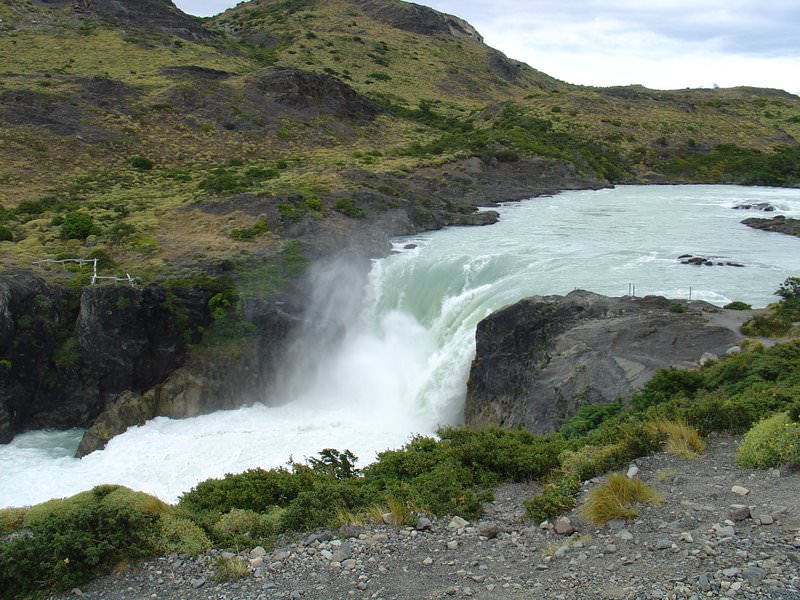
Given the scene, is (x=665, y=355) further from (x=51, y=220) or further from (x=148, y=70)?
(x=148, y=70)

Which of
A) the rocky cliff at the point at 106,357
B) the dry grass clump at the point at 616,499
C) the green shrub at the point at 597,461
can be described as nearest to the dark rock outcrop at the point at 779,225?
the rocky cliff at the point at 106,357

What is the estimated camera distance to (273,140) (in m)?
57.8

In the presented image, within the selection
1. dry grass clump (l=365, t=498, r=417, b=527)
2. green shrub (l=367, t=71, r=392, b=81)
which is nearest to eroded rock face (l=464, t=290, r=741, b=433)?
dry grass clump (l=365, t=498, r=417, b=527)

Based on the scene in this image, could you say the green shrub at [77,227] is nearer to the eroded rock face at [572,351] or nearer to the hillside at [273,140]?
the hillside at [273,140]

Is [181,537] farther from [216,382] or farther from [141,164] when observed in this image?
[141,164]

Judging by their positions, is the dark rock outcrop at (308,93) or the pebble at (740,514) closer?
the pebble at (740,514)

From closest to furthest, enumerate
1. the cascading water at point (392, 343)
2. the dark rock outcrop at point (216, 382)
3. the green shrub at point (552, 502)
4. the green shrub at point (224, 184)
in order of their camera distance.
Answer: the green shrub at point (552, 502) < the cascading water at point (392, 343) < the dark rock outcrop at point (216, 382) < the green shrub at point (224, 184)

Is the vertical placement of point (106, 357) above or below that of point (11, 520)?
below

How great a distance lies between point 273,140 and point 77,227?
82.7ft

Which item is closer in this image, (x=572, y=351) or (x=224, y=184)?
(x=572, y=351)

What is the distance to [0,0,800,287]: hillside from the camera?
3672 cm

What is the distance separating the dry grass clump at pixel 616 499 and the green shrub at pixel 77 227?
3084 centimetres

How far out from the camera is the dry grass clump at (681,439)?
38.4 feet

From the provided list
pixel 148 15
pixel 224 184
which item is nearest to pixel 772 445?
pixel 224 184
